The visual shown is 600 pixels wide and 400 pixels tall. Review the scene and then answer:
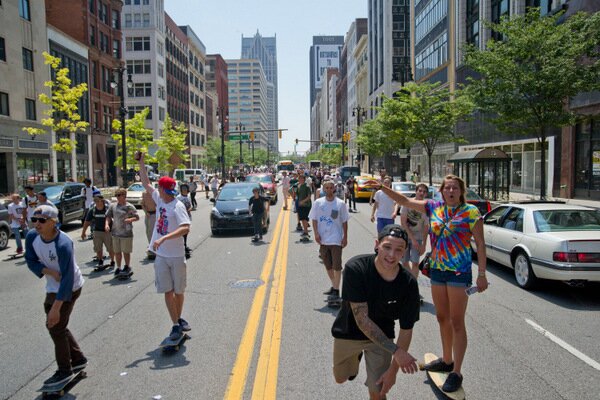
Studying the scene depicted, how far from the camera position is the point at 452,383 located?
4.51 metres

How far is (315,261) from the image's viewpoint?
1134 centimetres

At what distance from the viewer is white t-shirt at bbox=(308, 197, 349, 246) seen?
765 centimetres

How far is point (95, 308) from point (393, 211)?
17.3ft

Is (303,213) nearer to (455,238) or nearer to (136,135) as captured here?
(455,238)

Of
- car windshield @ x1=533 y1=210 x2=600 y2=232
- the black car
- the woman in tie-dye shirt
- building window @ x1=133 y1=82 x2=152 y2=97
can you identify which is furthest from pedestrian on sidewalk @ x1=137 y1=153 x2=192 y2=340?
building window @ x1=133 y1=82 x2=152 y2=97

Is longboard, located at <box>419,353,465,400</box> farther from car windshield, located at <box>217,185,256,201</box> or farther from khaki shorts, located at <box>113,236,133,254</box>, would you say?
car windshield, located at <box>217,185,256,201</box>

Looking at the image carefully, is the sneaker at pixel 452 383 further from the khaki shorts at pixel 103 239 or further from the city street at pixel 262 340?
the khaki shorts at pixel 103 239

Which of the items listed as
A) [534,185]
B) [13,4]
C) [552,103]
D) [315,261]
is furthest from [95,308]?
[13,4]

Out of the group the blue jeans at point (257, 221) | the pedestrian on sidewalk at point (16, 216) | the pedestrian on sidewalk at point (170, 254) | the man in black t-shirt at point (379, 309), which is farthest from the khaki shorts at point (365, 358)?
the pedestrian on sidewalk at point (16, 216)

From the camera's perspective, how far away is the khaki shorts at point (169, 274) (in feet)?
19.4

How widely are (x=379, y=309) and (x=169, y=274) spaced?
324 cm

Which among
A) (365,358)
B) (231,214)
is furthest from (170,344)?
(231,214)

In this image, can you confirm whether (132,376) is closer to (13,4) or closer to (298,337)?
(298,337)

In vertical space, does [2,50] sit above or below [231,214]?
above
